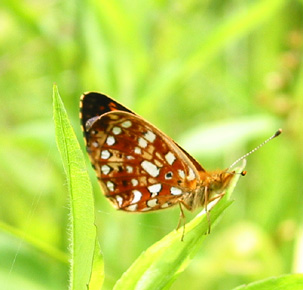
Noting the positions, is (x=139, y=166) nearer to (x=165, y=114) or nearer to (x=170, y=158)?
(x=170, y=158)

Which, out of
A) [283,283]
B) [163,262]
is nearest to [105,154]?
[163,262]

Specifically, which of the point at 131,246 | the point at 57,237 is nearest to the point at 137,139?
the point at 131,246

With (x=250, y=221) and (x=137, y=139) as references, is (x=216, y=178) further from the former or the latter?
(x=250, y=221)

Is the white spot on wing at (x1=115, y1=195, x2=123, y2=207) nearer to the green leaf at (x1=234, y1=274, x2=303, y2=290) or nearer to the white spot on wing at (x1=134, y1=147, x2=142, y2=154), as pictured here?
the white spot on wing at (x1=134, y1=147, x2=142, y2=154)

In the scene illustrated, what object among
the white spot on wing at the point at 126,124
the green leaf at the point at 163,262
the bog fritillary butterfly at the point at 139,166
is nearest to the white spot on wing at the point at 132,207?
the bog fritillary butterfly at the point at 139,166

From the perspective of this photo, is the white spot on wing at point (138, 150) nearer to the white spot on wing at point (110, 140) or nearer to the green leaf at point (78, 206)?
the white spot on wing at point (110, 140)

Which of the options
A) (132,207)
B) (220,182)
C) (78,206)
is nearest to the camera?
(78,206)
